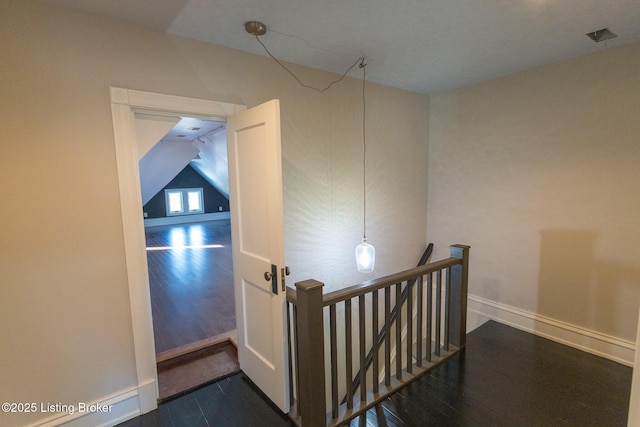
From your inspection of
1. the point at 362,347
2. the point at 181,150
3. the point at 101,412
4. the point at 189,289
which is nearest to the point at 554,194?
the point at 362,347

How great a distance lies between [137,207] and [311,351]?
1411mm

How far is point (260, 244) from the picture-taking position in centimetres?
205

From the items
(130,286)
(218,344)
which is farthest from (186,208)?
(130,286)

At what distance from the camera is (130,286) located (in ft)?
6.34

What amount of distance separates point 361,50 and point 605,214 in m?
2.45

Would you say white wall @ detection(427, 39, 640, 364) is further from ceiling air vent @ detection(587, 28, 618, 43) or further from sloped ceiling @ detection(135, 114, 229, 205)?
sloped ceiling @ detection(135, 114, 229, 205)

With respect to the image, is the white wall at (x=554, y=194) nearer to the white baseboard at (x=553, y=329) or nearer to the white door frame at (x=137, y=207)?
the white baseboard at (x=553, y=329)

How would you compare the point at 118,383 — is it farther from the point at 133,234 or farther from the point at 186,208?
the point at 186,208

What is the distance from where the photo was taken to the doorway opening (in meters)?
2.47

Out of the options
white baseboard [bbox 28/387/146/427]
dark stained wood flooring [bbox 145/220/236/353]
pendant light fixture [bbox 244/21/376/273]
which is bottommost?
dark stained wood flooring [bbox 145/220/236/353]

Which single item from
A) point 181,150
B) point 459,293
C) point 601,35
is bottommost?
point 459,293

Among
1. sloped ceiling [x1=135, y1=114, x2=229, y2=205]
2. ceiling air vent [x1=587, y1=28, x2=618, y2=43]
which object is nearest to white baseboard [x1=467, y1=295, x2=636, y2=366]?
ceiling air vent [x1=587, y1=28, x2=618, y2=43]

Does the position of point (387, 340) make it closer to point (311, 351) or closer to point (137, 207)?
point (311, 351)

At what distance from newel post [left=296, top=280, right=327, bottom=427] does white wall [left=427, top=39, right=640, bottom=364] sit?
2432 mm
